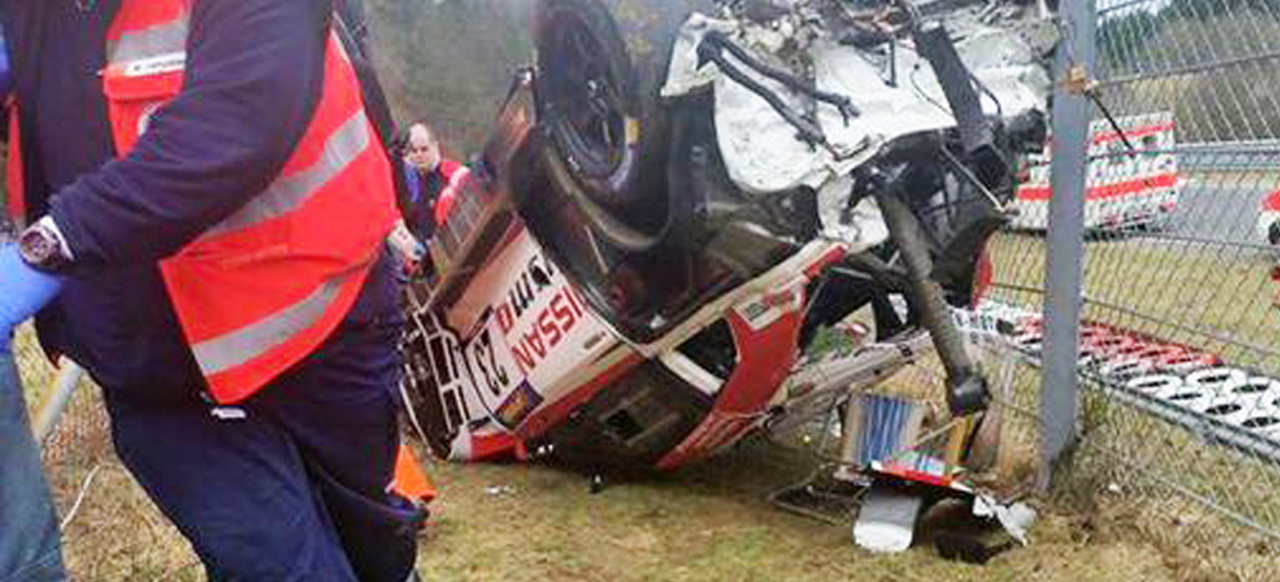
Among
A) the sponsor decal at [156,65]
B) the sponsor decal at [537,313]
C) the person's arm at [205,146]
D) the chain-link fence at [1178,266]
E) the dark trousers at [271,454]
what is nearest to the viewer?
the person's arm at [205,146]

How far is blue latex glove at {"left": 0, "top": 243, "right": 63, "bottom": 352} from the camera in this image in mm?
1756

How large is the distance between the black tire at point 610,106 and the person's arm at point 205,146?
1503mm

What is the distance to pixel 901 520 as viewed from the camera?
12.0 feet

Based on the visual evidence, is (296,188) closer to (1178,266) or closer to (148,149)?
(148,149)

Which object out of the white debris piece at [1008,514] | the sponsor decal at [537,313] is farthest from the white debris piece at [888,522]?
the sponsor decal at [537,313]

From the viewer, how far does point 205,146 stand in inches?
67.0

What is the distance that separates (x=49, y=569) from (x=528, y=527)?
2167mm

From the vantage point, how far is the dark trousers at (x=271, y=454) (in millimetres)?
2004

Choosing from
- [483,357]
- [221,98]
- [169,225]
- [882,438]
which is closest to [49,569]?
[169,225]

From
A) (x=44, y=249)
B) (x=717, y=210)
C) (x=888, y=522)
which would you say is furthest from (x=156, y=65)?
(x=888, y=522)

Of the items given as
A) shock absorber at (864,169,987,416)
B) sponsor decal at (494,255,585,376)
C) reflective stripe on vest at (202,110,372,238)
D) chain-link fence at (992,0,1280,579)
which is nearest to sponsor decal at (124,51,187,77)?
reflective stripe on vest at (202,110,372,238)

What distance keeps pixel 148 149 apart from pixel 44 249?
188 mm

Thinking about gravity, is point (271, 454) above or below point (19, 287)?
below

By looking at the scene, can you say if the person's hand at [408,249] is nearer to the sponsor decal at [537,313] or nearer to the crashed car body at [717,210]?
the crashed car body at [717,210]
